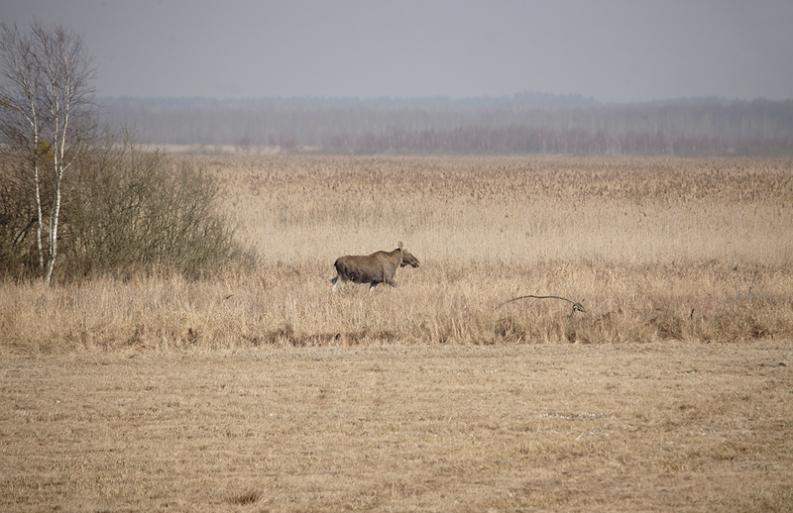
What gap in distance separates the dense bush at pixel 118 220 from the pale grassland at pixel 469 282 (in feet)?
3.26

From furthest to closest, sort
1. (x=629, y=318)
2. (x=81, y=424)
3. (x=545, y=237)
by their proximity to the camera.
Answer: (x=545, y=237), (x=629, y=318), (x=81, y=424)

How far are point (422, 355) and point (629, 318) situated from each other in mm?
3783

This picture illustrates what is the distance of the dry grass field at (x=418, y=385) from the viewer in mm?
8531

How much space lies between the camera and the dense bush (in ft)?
65.6

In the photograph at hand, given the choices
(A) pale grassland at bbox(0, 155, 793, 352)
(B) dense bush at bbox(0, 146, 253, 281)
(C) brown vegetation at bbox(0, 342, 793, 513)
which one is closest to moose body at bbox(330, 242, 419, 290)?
(A) pale grassland at bbox(0, 155, 793, 352)

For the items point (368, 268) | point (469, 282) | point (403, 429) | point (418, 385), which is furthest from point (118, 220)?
point (403, 429)

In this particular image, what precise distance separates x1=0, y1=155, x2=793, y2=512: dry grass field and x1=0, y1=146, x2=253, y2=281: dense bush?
1101mm

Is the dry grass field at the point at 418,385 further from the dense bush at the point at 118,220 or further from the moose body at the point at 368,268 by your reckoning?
the dense bush at the point at 118,220

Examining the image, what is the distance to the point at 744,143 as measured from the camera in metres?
126

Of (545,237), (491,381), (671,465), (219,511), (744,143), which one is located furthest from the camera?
(744,143)

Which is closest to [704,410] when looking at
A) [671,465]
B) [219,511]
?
[671,465]

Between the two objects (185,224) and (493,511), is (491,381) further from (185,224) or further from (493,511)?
(185,224)

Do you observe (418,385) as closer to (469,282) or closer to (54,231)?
(469,282)

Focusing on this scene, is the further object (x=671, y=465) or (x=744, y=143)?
(x=744, y=143)
